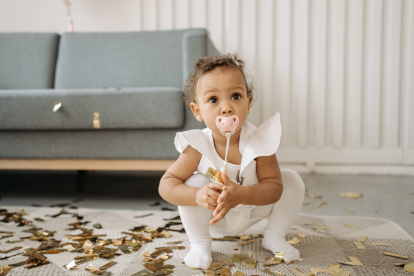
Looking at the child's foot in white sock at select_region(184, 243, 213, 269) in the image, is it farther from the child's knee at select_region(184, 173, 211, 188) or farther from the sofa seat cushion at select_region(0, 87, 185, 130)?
the sofa seat cushion at select_region(0, 87, 185, 130)

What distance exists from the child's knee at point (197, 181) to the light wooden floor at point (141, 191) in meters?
0.57

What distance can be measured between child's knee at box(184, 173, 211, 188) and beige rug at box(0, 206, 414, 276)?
0.62 ft

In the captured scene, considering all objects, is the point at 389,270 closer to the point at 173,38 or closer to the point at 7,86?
Answer: the point at 173,38

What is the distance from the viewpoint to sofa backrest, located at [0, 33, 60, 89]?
2.00 metres

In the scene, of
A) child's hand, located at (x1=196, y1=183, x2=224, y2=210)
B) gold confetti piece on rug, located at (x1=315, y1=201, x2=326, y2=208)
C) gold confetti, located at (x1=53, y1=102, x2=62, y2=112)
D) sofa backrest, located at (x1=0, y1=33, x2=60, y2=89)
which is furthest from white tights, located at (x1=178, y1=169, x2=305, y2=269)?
sofa backrest, located at (x1=0, y1=33, x2=60, y2=89)

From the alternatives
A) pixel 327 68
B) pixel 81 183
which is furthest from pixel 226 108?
pixel 327 68

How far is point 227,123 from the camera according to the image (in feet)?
2.38

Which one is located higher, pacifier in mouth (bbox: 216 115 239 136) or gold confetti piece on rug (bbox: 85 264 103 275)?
pacifier in mouth (bbox: 216 115 239 136)

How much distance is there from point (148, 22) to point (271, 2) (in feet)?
2.72

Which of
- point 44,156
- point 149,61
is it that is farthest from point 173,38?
point 44,156

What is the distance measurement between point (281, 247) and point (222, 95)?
403 millimetres

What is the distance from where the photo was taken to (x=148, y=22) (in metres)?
2.25

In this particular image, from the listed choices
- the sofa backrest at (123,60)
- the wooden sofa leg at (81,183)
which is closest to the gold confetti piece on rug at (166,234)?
the wooden sofa leg at (81,183)

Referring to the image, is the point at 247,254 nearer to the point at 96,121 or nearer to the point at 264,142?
the point at 264,142
